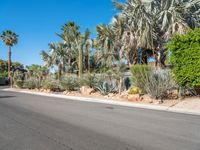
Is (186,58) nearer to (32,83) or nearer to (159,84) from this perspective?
(159,84)

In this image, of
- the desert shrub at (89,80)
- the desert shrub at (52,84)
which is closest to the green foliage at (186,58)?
the desert shrub at (89,80)

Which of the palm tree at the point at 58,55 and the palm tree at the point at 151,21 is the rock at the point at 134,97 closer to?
the palm tree at the point at 151,21

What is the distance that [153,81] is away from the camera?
16.8 m

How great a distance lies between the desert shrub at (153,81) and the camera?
16.5 m

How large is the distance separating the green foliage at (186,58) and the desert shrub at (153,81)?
84 centimetres

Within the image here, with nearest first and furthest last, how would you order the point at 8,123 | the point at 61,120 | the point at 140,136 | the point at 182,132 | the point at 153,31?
the point at 140,136, the point at 182,132, the point at 8,123, the point at 61,120, the point at 153,31

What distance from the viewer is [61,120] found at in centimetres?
967

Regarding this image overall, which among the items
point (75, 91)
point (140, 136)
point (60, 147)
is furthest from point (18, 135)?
point (75, 91)

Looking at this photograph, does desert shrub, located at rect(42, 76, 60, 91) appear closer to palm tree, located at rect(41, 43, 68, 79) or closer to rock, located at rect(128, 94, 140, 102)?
palm tree, located at rect(41, 43, 68, 79)

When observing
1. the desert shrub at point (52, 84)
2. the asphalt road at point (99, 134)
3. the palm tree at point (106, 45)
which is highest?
the palm tree at point (106, 45)

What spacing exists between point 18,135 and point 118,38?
73.4 feet

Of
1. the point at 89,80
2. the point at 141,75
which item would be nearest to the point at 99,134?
the point at 141,75

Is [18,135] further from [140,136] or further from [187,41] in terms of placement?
[187,41]

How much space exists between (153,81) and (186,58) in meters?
2.70
